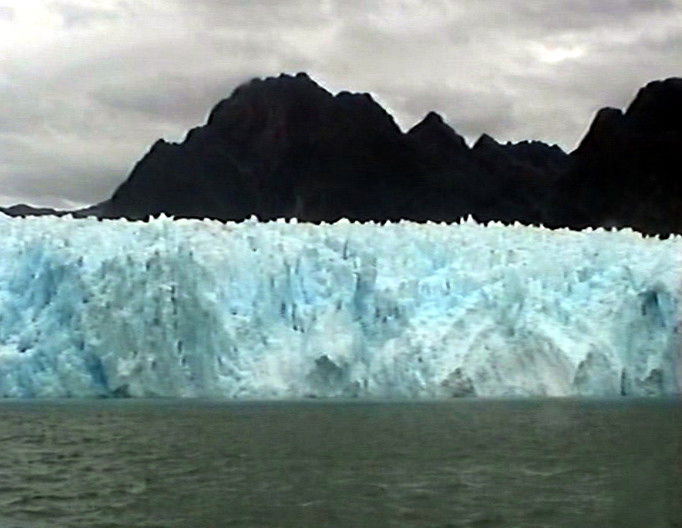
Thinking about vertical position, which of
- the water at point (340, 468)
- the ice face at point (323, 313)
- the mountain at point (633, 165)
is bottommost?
the water at point (340, 468)

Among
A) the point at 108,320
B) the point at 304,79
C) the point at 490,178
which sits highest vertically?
the point at 304,79

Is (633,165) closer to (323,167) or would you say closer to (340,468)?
(323,167)

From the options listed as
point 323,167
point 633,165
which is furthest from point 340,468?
point 323,167

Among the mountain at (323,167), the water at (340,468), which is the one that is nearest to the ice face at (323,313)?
the water at (340,468)

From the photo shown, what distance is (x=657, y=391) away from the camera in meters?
23.8

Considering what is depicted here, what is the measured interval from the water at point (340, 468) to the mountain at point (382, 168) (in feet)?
122

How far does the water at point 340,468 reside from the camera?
998 centimetres

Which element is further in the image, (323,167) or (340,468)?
(323,167)

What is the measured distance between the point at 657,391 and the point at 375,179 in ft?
137

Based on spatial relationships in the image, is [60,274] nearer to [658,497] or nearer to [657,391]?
[657,391]

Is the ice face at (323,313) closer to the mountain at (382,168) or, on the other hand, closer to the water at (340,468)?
the water at (340,468)

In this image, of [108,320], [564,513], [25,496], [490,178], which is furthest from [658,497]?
[490,178]

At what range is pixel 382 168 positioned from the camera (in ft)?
212

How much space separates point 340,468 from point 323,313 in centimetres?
1065
